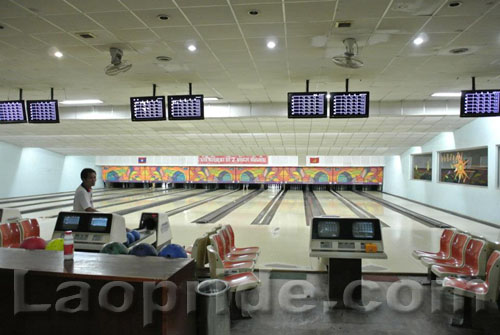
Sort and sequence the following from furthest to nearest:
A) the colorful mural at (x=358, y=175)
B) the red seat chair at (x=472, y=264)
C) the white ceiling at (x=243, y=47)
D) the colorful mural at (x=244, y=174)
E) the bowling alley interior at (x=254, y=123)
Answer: the colorful mural at (x=244, y=174) < the colorful mural at (x=358, y=175) < the red seat chair at (x=472, y=264) < the white ceiling at (x=243, y=47) < the bowling alley interior at (x=254, y=123)

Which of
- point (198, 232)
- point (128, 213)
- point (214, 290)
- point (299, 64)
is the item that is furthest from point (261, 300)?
point (128, 213)

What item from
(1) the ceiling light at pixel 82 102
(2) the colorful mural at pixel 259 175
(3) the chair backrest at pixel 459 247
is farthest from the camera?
(2) the colorful mural at pixel 259 175

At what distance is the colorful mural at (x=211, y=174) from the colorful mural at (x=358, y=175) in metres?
6.37

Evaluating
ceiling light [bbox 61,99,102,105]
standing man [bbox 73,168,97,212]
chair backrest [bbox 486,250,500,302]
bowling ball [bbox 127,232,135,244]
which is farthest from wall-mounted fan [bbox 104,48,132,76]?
chair backrest [bbox 486,250,500,302]

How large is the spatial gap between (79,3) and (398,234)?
7.26 meters

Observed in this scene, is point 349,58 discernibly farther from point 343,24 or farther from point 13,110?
point 13,110

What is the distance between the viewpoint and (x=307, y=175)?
21.5 m

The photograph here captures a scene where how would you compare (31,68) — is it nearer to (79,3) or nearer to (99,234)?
(79,3)

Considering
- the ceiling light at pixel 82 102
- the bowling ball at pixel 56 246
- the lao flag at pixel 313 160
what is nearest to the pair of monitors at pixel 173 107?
the ceiling light at pixel 82 102

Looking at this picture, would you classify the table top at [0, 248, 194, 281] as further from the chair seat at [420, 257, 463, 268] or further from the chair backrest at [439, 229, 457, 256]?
the chair backrest at [439, 229, 457, 256]

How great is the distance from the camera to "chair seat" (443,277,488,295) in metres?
3.22

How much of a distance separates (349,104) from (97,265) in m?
4.27

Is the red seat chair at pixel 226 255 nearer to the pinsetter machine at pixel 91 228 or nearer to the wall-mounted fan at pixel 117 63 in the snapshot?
the pinsetter machine at pixel 91 228

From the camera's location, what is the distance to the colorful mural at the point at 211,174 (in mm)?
22203
